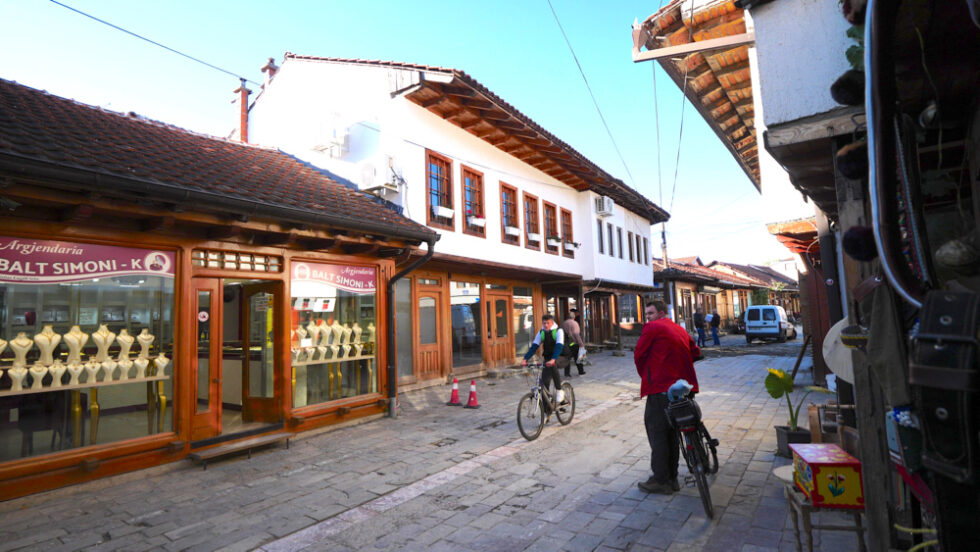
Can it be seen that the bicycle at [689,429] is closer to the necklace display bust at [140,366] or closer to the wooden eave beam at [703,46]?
the wooden eave beam at [703,46]

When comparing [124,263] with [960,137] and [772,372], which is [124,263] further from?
[960,137]

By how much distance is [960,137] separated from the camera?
3365 mm

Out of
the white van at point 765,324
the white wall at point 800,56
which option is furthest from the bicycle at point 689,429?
the white van at point 765,324

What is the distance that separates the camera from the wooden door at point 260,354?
7039mm

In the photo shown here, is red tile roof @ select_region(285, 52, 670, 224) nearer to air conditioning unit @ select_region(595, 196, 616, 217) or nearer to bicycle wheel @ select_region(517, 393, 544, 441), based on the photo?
air conditioning unit @ select_region(595, 196, 616, 217)

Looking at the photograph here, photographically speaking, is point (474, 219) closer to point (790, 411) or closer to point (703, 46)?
point (703, 46)

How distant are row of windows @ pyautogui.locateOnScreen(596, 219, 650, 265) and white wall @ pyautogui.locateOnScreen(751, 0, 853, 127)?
1435cm

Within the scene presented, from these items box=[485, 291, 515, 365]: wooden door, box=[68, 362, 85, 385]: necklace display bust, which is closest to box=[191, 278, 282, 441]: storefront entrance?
box=[68, 362, 85, 385]: necklace display bust

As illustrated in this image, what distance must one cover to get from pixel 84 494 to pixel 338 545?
3.11m

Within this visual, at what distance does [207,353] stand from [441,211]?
234 inches

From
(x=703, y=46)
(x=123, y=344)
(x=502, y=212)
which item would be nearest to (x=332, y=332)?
(x=123, y=344)

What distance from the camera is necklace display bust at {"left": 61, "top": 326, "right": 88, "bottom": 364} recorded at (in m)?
5.24

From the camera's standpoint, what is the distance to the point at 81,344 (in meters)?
5.34

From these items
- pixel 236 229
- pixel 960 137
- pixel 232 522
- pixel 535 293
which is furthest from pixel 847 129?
pixel 535 293
